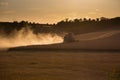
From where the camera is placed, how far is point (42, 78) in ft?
55.2

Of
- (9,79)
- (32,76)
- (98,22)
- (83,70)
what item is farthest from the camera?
(98,22)

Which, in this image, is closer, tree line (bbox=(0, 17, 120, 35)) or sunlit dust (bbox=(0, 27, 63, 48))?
sunlit dust (bbox=(0, 27, 63, 48))

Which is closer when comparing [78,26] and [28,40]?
[28,40]

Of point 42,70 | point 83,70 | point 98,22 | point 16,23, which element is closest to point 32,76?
point 42,70

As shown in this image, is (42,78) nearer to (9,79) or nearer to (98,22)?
(9,79)

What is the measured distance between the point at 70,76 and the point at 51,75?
38.1 inches

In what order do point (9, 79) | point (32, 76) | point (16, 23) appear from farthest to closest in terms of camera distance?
point (16, 23) < point (32, 76) < point (9, 79)

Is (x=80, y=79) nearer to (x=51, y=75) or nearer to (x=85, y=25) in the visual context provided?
(x=51, y=75)

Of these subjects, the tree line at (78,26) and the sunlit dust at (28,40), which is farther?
the tree line at (78,26)

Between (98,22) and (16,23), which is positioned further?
(16,23)

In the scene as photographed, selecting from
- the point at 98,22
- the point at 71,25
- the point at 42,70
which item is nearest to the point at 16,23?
the point at 71,25

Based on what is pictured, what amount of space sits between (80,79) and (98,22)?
116 metres

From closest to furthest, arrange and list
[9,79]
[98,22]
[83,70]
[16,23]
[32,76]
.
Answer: [9,79] → [32,76] → [83,70] → [98,22] → [16,23]

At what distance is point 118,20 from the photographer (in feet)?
433
